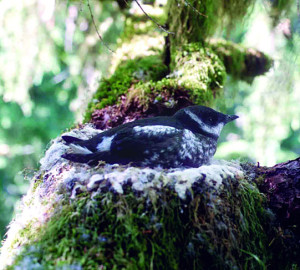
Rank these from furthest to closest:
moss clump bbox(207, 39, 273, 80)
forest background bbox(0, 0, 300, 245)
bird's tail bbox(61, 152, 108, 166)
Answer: moss clump bbox(207, 39, 273, 80) < forest background bbox(0, 0, 300, 245) < bird's tail bbox(61, 152, 108, 166)

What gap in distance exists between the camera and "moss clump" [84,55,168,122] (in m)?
3.29

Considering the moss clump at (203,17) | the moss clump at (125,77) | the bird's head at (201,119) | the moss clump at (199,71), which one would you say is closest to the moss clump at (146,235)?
the bird's head at (201,119)

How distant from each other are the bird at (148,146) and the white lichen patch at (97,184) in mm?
81

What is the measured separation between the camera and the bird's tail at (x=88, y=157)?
211 centimetres

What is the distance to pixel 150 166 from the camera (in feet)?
7.06

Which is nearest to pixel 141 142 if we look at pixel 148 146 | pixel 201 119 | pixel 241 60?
pixel 148 146

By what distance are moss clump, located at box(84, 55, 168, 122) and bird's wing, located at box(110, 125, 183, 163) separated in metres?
1.13

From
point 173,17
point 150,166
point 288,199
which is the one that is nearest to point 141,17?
point 173,17

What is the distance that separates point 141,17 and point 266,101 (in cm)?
210

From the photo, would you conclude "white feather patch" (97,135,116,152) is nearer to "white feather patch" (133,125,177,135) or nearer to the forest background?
"white feather patch" (133,125,177,135)

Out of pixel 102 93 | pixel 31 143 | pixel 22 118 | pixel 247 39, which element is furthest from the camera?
pixel 247 39

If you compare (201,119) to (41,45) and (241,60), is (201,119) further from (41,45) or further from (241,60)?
A: (41,45)

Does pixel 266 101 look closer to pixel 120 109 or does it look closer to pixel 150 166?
pixel 120 109

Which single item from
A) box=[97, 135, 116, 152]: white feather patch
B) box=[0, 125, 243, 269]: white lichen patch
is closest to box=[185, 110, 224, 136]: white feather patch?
box=[0, 125, 243, 269]: white lichen patch
